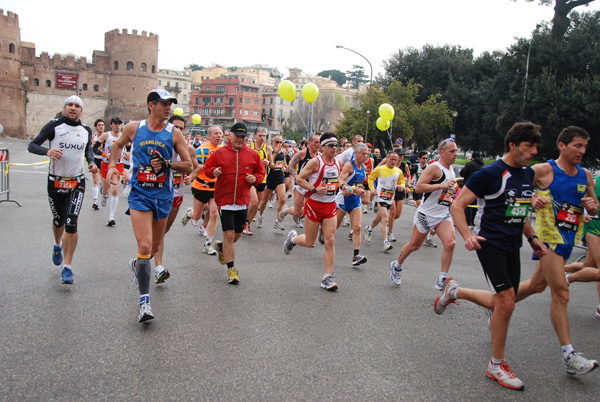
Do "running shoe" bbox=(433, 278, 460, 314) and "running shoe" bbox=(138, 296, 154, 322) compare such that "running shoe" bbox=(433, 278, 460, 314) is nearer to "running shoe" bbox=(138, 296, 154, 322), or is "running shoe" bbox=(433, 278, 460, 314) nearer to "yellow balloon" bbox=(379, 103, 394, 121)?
"running shoe" bbox=(138, 296, 154, 322)

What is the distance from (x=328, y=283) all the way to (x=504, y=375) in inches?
111

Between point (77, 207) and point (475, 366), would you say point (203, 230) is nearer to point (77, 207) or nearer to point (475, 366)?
point (77, 207)

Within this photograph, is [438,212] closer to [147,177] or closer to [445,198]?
[445,198]

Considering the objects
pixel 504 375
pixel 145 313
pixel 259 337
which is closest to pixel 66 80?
pixel 145 313

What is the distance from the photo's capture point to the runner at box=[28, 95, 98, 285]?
19.9 ft

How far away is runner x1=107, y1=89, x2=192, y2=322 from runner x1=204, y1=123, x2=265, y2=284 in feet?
4.24

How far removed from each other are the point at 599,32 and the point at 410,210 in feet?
82.2

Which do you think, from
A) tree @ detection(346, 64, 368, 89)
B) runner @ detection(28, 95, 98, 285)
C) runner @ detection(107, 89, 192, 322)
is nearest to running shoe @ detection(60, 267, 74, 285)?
runner @ detection(28, 95, 98, 285)

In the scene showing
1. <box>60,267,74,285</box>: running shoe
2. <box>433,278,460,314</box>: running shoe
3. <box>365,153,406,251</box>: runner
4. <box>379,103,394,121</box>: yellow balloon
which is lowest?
<box>60,267,74,285</box>: running shoe

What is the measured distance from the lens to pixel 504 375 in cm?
391

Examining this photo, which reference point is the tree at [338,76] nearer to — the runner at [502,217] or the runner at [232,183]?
the runner at [232,183]

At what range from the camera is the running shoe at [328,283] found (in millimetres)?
6383

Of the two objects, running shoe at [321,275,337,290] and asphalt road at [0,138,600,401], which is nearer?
asphalt road at [0,138,600,401]

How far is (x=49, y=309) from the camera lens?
5066 millimetres
